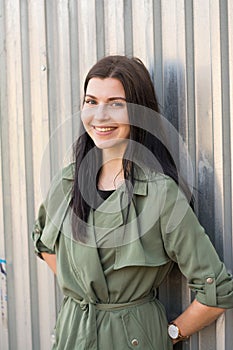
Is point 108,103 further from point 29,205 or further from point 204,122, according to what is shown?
point 29,205

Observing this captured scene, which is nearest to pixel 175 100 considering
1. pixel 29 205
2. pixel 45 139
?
pixel 45 139

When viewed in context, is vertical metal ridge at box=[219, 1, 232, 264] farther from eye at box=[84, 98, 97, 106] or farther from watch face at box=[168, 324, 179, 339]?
eye at box=[84, 98, 97, 106]

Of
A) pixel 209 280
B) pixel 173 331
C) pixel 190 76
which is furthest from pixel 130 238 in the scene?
pixel 190 76

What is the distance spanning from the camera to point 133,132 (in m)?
2.57

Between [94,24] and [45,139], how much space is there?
0.68 meters

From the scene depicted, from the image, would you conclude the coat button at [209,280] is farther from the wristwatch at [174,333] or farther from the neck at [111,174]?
the neck at [111,174]

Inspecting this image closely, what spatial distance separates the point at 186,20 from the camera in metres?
2.63

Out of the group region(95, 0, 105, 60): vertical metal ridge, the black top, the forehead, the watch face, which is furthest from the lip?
the watch face

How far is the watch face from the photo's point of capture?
2654 mm

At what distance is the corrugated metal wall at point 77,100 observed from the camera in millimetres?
2562

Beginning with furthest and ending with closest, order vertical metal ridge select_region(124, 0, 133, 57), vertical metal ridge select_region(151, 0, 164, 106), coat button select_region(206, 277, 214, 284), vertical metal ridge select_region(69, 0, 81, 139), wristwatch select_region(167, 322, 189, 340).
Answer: vertical metal ridge select_region(69, 0, 81, 139), vertical metal ridge select_region(124, 0, 133, 57), vertical metal ridge select_region(151, 0, 164, 106), wristwatch select_region(167, 322, 189, 340), coat button select_region(206, 277, 214, 284)

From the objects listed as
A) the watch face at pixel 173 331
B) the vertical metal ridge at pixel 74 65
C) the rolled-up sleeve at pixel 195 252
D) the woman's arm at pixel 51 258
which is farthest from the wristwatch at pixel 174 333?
the vertical metal ridge at pixel 74 65

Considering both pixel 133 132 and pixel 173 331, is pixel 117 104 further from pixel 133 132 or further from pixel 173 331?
pixel 173 331

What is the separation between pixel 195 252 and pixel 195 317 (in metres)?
0.30
